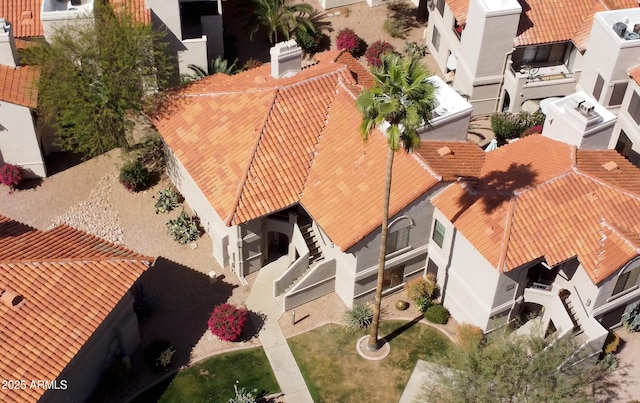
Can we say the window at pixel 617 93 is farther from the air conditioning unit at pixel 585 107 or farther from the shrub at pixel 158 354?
the shrub at pixel 158 354

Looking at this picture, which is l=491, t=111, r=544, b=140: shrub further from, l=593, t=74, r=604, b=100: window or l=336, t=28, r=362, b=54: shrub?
l=336, t=28, r=362, b=54: shrub

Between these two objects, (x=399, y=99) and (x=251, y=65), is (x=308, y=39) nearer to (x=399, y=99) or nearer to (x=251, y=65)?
(x=251, y=65)

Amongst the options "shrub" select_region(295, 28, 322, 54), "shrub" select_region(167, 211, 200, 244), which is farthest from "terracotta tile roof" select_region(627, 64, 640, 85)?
"shrub" select_region(167, 211, 200, 244)

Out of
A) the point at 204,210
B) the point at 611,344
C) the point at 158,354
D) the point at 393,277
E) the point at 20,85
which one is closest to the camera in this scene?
the point at 158,354

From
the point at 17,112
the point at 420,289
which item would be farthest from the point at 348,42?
the point at 17,112

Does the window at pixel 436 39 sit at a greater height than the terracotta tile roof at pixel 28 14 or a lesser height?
lesser

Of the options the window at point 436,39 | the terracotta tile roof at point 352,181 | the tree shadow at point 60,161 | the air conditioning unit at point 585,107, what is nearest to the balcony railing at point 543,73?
the window at point 436,39
